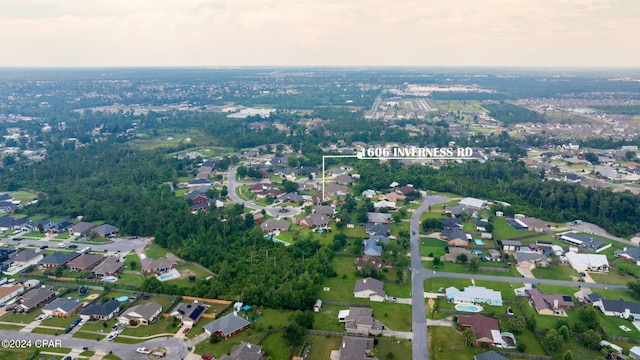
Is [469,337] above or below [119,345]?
above

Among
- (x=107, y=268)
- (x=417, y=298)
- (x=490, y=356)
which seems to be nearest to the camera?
(x=490, y=356)

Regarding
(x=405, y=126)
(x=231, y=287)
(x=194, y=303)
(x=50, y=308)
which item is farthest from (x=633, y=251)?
(x=405, y=126)

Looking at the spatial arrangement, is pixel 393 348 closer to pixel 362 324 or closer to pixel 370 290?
pixel 362 324

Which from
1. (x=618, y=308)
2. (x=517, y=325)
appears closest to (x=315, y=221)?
(x=517, y=325)

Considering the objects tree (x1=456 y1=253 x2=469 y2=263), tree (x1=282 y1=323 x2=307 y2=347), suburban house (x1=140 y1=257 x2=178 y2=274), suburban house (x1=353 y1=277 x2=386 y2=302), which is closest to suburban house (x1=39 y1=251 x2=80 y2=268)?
suburban house (x1=140 y1=257 x2=178 y2=274)

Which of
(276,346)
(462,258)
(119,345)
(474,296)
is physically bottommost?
(119,345)

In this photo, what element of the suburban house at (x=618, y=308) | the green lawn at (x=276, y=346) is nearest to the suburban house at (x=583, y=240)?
the suburban house at (x=618, y=308)

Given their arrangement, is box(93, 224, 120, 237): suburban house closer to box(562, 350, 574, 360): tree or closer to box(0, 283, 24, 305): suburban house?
box(0, 283, 24, 305): suburban house
